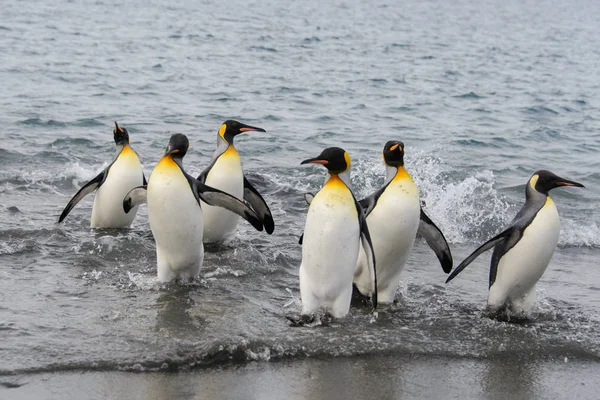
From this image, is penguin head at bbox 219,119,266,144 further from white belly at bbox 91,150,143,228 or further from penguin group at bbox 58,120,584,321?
penguin group at bbox 58,120,584,321

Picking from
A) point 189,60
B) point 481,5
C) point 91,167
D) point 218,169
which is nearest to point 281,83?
point 189,60

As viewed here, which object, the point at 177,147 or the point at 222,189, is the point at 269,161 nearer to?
the point at 222,189

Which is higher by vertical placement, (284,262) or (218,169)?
(218,169)

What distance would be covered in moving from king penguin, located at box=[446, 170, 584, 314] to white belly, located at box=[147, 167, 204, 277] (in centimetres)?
176

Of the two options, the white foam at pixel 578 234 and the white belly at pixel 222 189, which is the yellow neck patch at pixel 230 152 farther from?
the white foam at pixel 578 234

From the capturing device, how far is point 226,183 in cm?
715

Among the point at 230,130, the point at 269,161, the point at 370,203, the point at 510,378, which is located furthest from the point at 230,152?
the point at 269,161

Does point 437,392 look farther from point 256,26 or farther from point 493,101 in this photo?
point 256,26

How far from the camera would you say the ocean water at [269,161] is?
17.1 ft

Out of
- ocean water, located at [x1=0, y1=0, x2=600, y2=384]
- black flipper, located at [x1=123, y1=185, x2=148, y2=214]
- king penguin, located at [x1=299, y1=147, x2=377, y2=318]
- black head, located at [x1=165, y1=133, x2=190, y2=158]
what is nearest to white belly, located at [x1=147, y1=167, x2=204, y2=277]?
black head, located at [x1=165, y1=133, x2=190, y2=158]

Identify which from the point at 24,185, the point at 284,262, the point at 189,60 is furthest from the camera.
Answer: the point at 189,60

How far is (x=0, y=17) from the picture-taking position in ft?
81.3

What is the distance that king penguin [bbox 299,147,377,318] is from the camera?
5457 millimetres

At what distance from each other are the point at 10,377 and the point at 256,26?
24515 mm
